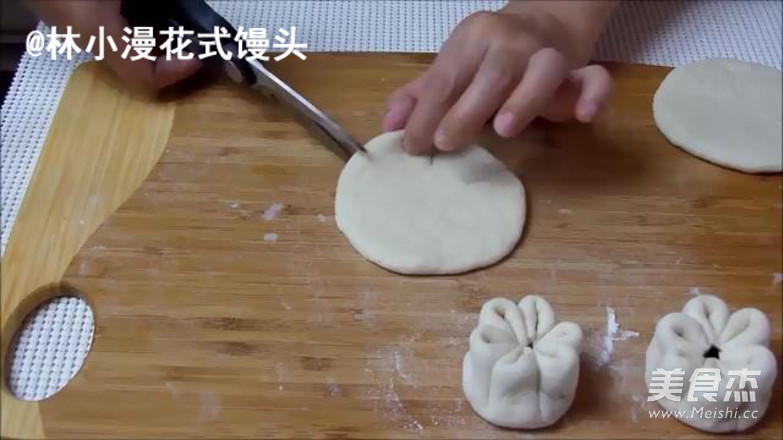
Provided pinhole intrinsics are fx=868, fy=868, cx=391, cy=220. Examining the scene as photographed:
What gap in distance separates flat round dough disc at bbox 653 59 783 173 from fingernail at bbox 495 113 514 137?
0.22 meters

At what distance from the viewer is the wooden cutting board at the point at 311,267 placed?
82cm

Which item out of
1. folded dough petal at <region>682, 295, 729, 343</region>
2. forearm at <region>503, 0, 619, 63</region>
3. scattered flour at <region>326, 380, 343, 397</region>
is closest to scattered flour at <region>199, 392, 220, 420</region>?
scattered flour at <region>326, 380, 343, 397</region>

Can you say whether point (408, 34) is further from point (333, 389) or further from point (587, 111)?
point (333, 389)

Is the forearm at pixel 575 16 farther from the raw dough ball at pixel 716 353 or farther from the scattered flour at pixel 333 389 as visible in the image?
the scattered flour at pixel 333 389

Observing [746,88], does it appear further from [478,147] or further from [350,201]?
[350,201]

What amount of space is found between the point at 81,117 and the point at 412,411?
54cm

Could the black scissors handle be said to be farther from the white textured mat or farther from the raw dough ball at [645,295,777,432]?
the raw dough ball at [645,295,777,432]

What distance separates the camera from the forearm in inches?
41.2

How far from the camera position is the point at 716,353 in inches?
30.2

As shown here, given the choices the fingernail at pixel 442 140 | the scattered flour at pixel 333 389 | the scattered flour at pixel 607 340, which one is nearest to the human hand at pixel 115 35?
the fingernail at pixel 442 140

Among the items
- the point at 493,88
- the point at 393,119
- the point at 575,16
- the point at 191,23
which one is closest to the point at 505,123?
the point at 493,88

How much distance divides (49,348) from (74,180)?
203 millimetres

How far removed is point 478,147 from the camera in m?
1.00

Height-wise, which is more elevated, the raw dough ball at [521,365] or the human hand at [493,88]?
the human hand at [493,88]
